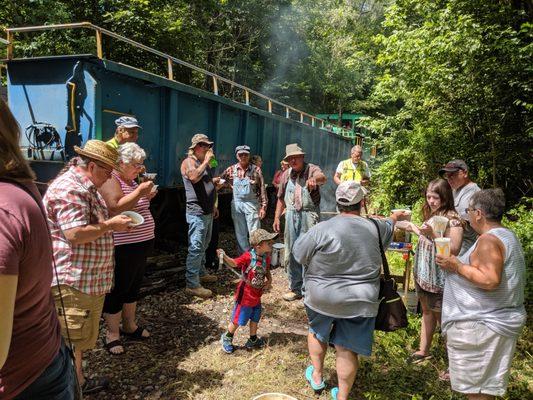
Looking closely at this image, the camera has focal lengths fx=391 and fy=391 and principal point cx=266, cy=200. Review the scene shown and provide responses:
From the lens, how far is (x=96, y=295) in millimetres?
Answer: 2445

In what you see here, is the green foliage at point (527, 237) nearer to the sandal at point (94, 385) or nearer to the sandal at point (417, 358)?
the sandal at point (417, 358)

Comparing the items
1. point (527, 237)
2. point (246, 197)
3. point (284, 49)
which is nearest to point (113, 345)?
point (246, 197)

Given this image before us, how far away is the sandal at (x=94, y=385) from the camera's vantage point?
9.34ft

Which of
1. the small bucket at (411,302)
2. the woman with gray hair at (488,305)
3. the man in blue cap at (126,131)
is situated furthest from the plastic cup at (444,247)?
the man in blue cap at (126,131)

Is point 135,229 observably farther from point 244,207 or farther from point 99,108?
point 244,207

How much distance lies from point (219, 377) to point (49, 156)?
3.15 m

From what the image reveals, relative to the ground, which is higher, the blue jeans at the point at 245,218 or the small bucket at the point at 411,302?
the blue jeans at the point at 245,218

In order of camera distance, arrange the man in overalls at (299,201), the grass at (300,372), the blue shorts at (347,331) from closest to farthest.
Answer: the blue shorts at (347,331) < the grass at (300,372) < the man in overalls at (299,201)

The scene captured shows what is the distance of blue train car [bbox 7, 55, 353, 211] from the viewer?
4.33 m

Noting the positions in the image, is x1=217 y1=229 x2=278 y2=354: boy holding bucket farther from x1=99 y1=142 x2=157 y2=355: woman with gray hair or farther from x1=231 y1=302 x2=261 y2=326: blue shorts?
x1=99 y1=142 x2=157 y2=355: woman with gray hair

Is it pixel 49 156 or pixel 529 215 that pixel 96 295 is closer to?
Result: pixel 49 156

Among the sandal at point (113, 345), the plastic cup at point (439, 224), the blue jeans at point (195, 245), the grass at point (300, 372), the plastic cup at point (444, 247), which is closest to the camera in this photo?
the plastic cup at point (444, 247)

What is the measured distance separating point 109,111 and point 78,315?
111 inches

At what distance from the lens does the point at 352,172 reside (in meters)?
6.18
